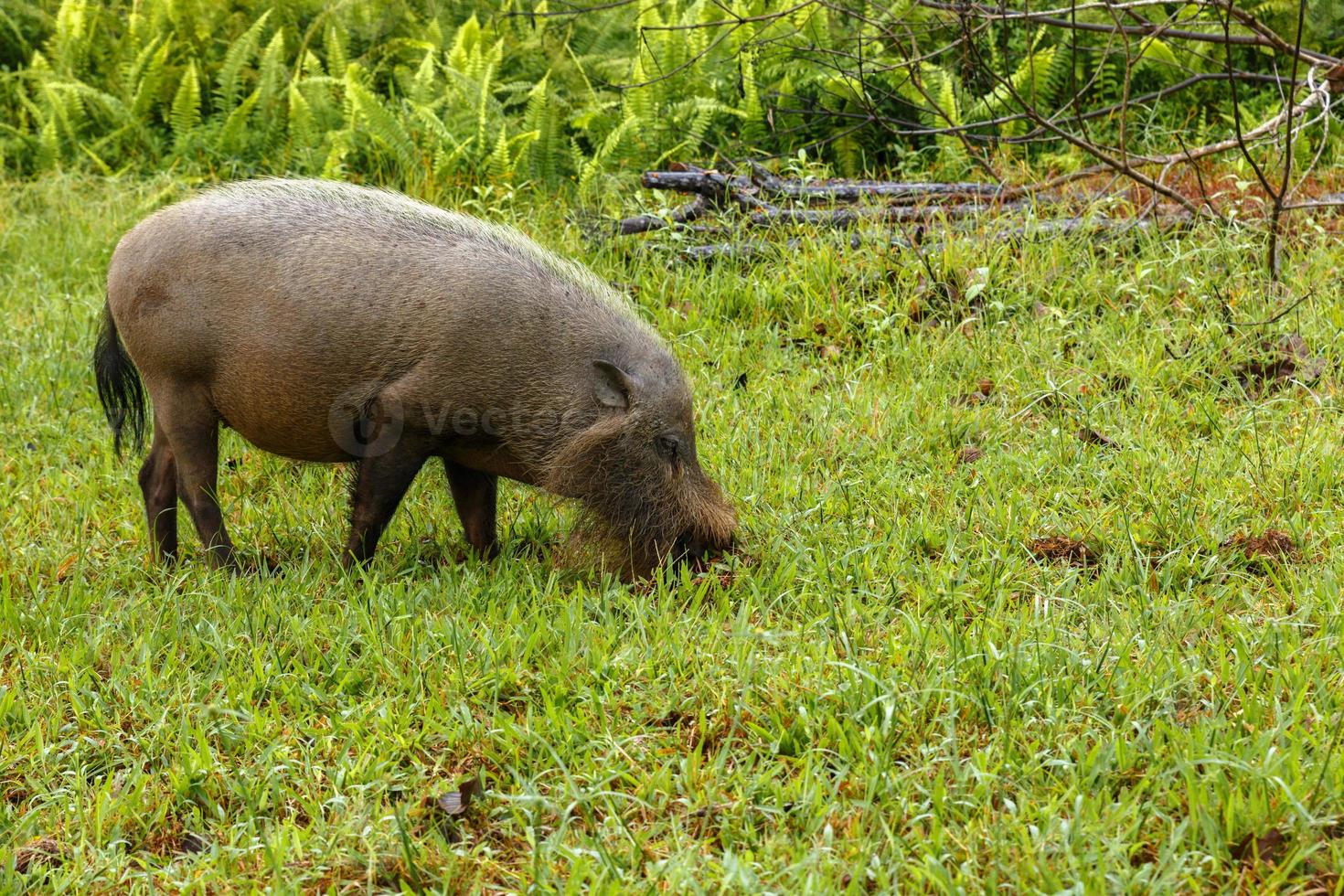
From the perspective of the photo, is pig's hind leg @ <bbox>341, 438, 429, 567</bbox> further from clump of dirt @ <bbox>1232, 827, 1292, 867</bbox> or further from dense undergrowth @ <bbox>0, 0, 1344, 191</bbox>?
dense undergrowth @ <bbox>0, 0, 1344, 191</bbox>

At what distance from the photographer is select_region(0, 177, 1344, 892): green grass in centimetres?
277

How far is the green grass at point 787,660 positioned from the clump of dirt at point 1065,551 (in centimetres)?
7

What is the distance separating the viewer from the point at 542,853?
109 inches

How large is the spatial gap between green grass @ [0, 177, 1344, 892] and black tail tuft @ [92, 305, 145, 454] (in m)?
0.43

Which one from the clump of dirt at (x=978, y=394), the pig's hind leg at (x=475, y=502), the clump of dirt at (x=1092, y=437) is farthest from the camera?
the clump of dirt at (x=978, y=394)

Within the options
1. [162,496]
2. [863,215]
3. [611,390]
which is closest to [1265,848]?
[611,390]

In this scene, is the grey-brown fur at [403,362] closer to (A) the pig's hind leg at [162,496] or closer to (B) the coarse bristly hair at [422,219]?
(B) the coarse bristly hair at [422,219]

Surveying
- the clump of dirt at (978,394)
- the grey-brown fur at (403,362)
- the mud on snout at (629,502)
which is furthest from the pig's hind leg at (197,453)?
the clump of dirt at (978,394)

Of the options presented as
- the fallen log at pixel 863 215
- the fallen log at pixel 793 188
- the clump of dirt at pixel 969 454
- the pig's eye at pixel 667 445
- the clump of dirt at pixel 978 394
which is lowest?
the clump of dirt at pixel 969 454

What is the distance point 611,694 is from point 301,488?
2509 millimetres

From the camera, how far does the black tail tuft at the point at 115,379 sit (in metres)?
4.81

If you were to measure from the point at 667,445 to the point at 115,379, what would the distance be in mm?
2175

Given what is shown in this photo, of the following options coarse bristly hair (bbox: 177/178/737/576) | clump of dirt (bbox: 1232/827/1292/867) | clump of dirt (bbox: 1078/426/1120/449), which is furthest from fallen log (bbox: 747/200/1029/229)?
clump of dirt (bbox: 1232/827/1292/867)

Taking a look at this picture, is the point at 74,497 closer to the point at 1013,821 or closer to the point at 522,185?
the point at 522,185
